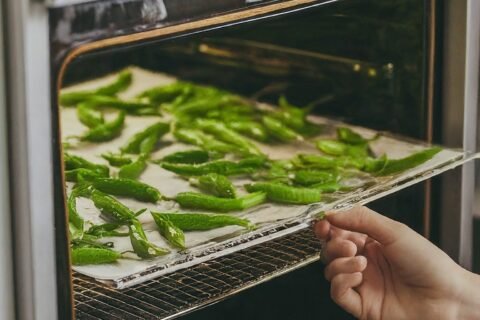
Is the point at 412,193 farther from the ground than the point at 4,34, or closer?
closer

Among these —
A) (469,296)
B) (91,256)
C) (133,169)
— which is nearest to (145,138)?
(133,169)

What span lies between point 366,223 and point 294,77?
74 centimetres

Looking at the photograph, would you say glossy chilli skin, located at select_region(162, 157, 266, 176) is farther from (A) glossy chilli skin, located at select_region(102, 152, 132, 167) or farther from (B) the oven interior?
(B) the oven interior

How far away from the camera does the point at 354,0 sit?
1682 millimetres

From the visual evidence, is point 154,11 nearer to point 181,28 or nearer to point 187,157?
point 181,28

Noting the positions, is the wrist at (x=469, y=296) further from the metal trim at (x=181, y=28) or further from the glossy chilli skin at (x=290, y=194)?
the metal trim at (x=181, y=28)

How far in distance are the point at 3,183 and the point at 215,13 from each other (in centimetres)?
36

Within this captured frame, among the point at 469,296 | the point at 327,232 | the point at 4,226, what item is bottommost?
the point at 469,296

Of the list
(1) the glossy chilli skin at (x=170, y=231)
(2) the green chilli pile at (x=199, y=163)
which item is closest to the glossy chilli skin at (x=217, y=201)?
(2) the green chilli pile at (x=199, y=163)

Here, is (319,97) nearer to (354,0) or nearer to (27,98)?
(354,0)

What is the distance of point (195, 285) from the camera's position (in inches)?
65.7

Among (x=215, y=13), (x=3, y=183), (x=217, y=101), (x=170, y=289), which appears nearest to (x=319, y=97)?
(x=217, y=101)

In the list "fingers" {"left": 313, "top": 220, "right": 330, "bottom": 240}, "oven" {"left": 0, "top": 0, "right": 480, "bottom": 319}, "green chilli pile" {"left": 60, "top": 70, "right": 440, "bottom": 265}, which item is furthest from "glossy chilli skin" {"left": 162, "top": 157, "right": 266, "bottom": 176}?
"fingers" {"left": 313, "top": 220, "right": 330, "bottom": 240}

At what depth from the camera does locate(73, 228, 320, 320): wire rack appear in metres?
1.55
